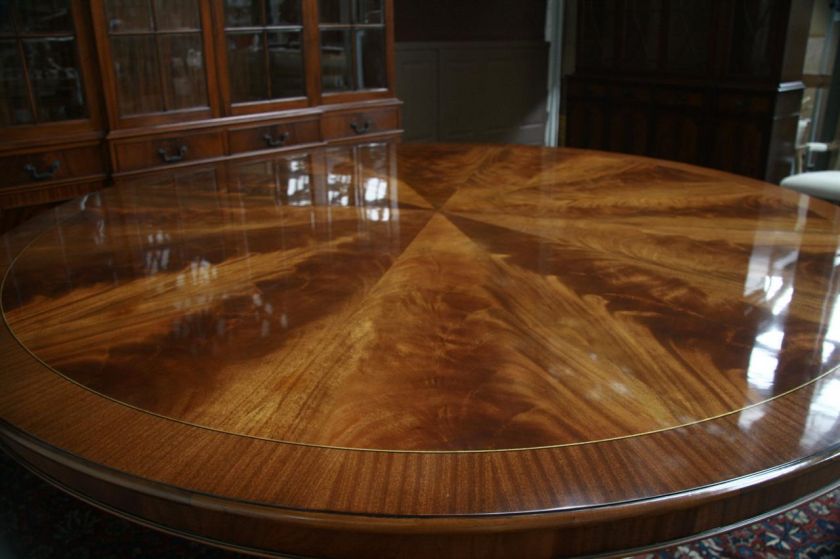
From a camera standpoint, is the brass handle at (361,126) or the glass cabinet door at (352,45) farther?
the brass handle at (361,126)

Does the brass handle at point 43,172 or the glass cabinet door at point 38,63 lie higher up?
the glass cabinet door at point 38,63

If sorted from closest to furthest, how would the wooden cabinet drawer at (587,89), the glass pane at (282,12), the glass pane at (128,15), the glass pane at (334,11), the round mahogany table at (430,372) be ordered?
the round mahogany table at (430,372) → the glass pane at (128,15) → the glass pane at (282,12) → the glass pane at (334,11) → the wooden cabinet drawer at (587,89)

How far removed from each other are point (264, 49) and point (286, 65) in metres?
0.10

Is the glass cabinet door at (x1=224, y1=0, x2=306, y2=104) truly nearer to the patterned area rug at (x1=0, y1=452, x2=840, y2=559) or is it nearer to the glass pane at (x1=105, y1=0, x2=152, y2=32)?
the glass pane at (x1=105, y1=0, x2=152, y2=32)

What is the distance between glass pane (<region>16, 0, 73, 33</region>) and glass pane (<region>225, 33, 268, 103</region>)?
52cm

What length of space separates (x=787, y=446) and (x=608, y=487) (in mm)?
178

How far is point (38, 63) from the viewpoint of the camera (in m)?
2.10

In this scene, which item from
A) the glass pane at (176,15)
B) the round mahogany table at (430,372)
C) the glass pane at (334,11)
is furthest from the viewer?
the glass pane at (334,11)

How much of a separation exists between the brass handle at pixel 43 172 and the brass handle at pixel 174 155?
0.32 meters

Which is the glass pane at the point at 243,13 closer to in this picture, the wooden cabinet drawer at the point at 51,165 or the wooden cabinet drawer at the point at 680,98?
the wooden cabinet drawer at the point at 51,165

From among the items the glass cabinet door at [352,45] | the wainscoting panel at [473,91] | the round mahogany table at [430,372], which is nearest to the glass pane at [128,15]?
the glass cabinet door at [352,45]

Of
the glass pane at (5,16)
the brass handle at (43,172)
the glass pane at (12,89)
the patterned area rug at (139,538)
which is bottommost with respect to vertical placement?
the patterned area rug at (139,538)

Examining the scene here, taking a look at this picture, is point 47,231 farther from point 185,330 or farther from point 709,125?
point 709,125

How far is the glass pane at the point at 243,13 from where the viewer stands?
245cm
